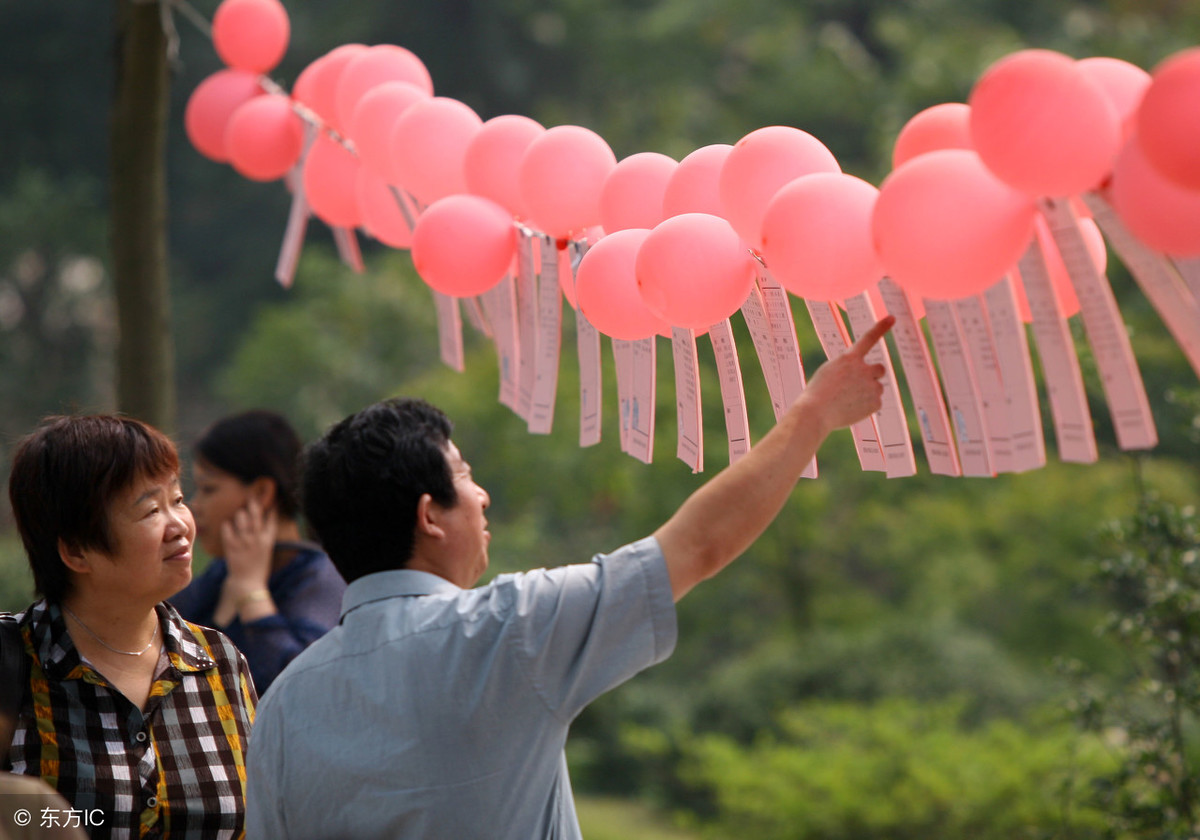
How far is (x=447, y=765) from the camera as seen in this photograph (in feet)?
3.48

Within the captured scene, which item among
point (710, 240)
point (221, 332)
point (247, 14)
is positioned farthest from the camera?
point (221, 332)

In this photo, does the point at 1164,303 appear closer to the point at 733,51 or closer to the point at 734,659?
the point at 734,659

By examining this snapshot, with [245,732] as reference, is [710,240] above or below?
above

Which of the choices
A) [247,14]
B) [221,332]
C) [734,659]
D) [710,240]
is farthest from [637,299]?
[221,332]

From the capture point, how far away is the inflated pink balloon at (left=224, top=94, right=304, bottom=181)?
7.99ft

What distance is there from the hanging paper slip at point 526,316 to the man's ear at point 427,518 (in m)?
0.55

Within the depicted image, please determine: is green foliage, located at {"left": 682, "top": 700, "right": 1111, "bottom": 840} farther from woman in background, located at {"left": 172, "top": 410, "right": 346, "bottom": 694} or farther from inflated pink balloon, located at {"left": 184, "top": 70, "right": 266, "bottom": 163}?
inflated pink balloon, located at {"left": 184, "top": 70, "right": 266, "bottom": 163}

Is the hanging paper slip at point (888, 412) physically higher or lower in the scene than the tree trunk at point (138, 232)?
lower

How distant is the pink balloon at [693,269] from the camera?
51.1 inches

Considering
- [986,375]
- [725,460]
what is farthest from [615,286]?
[725,460]

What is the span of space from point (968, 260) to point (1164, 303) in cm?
17

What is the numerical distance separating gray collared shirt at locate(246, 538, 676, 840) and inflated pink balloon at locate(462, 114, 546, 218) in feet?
2.51

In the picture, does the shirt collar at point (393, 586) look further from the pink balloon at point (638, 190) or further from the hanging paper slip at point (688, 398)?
the pink balloon at point (638, 190)

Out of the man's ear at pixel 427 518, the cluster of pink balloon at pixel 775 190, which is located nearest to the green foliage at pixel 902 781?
the cluster of pink balloon at pixel 775 190
